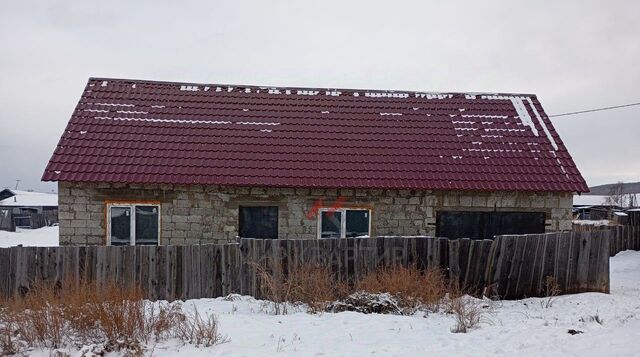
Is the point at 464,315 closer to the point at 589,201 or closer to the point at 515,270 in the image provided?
the point at 515,270

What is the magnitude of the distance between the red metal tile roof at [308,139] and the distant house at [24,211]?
28422 millimetres

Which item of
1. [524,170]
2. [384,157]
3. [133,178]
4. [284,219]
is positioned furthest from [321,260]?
[524,170]

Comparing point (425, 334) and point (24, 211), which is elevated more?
point (425, 334)

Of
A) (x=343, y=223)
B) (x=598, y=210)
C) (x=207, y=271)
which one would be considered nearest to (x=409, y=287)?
(x=343, y=223)

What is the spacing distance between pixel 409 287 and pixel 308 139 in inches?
224

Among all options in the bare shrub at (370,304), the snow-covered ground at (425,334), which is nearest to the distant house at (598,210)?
the snow-covered ground at (425,334)

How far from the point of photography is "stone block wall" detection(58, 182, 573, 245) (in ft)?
36.1

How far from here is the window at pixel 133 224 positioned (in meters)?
11.1

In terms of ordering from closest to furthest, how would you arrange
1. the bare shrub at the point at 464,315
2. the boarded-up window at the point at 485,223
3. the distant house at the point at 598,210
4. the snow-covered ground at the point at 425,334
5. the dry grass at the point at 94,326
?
the snow-covered ground at the point at 425,334
the dry grass at the point at 94,326
the bare shrub at the point at 464,315
the boarded-up window at the point at 485,223
the distant house at the point at 598,210

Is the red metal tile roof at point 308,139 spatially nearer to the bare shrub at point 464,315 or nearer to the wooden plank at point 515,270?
the wooden plank at point 515,270

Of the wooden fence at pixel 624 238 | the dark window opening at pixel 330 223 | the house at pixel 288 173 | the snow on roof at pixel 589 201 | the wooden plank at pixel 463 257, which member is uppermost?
the house at pixel 288 173

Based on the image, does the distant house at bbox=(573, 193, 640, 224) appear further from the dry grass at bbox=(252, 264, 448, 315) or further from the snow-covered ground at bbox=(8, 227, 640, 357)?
the dry grass at bbox=(252, 264, 448, 315)

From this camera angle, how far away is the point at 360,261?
374 inches

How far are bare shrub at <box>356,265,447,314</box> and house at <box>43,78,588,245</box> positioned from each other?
2851 millimetres
